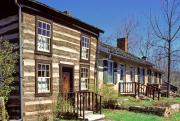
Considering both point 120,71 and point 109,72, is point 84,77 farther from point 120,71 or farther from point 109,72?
point 120,71

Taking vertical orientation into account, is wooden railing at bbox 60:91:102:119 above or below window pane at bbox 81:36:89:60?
below

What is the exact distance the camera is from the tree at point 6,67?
13.0 meters

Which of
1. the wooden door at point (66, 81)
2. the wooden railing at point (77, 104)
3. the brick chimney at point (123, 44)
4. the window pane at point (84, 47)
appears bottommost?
the wooden railing at point (77, 104)

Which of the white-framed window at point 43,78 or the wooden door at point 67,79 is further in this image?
the wooden door at point 67,79

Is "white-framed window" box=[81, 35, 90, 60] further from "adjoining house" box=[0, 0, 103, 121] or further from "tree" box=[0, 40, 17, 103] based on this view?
"tree" box=[0, 40, 17, 103]

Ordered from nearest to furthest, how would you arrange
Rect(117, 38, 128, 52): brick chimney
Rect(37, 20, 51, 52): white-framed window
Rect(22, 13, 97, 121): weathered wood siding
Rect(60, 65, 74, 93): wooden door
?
1. Rect(22, 13, 97, 121): weathered wood siding
2. Rect(37, 20, 51, 52): white-framed window
3. Rect(60, 65, 74, 93): wooden door
4. Rect(117, 38, 128, 52): brick chimney

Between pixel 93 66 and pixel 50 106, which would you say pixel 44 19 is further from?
pixel 93 66

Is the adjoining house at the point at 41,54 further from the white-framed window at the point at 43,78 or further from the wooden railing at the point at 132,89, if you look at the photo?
the wooden railing at the point at 132,89

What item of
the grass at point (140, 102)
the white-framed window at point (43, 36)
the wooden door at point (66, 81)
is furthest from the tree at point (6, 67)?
the grass at point (140, 102)

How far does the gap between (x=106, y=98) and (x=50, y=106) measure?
17.8 ft

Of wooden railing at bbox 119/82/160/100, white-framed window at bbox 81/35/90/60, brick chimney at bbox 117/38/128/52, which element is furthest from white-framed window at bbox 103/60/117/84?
brick chimney at bbox 117/38/128/52

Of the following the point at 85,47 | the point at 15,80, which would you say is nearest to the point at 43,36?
the point at 15,80

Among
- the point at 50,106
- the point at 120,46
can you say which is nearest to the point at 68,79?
the point at 50,106

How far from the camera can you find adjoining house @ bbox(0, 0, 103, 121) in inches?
531
